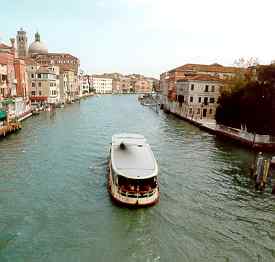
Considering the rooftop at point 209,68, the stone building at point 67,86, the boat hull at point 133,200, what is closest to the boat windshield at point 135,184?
the boat hull at point 133,200

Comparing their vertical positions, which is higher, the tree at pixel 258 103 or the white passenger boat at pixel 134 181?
the tree at pixel 258 103

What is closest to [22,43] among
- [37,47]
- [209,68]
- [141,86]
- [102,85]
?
[37,47]

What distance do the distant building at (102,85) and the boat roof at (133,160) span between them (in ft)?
515

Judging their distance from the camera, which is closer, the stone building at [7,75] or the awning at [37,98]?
the stone building at [7,75]

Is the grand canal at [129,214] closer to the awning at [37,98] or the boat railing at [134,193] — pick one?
the boat railing at [134,193]

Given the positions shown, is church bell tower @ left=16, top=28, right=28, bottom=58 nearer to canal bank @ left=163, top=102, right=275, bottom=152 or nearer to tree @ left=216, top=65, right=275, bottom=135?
canal bank @ left=163, top=102, right=275, bottom=152

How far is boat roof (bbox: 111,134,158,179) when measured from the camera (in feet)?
45.3

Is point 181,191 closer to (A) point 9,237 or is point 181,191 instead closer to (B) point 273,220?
(B) point 273,220

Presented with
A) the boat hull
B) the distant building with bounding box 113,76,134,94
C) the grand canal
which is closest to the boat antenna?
the grand canal

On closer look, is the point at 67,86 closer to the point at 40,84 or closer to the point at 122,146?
the point at 40,84

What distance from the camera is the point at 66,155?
76.9 feet

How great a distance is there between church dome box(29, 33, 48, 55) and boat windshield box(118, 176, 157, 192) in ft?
333

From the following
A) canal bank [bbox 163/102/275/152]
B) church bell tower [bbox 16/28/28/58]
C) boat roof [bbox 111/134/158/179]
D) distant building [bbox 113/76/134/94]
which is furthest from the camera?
distant building [bbox 113/76/134/94]

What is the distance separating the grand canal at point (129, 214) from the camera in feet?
35.0
